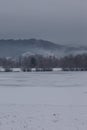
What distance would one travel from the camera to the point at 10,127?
9.61 metres

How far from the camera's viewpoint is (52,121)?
424 inches

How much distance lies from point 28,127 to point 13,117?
218 centimetres

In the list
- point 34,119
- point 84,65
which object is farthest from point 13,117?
point 84,65

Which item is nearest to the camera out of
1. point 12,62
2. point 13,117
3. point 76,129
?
point 76,129

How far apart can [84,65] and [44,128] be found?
456ft

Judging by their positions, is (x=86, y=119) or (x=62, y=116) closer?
(x=86, y=119)

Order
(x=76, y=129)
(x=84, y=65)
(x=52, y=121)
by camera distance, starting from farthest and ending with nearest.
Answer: (x=84, y=65) → (x=52, y=121) → (x=76, y=129)

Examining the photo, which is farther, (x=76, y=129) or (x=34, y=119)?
(x=34, y=119)

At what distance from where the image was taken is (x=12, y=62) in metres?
180

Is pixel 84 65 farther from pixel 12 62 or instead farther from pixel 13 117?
pixel 13 117

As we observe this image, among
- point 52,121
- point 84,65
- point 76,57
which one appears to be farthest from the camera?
point 76,57

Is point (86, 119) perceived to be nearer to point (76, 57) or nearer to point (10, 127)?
point (10, 127)

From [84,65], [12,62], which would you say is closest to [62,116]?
[84,65]

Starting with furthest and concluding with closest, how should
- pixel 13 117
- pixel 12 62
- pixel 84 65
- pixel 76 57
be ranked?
pixel 12 62 < pixel 76 57 < pixel 84 65 < pixel 13 117
